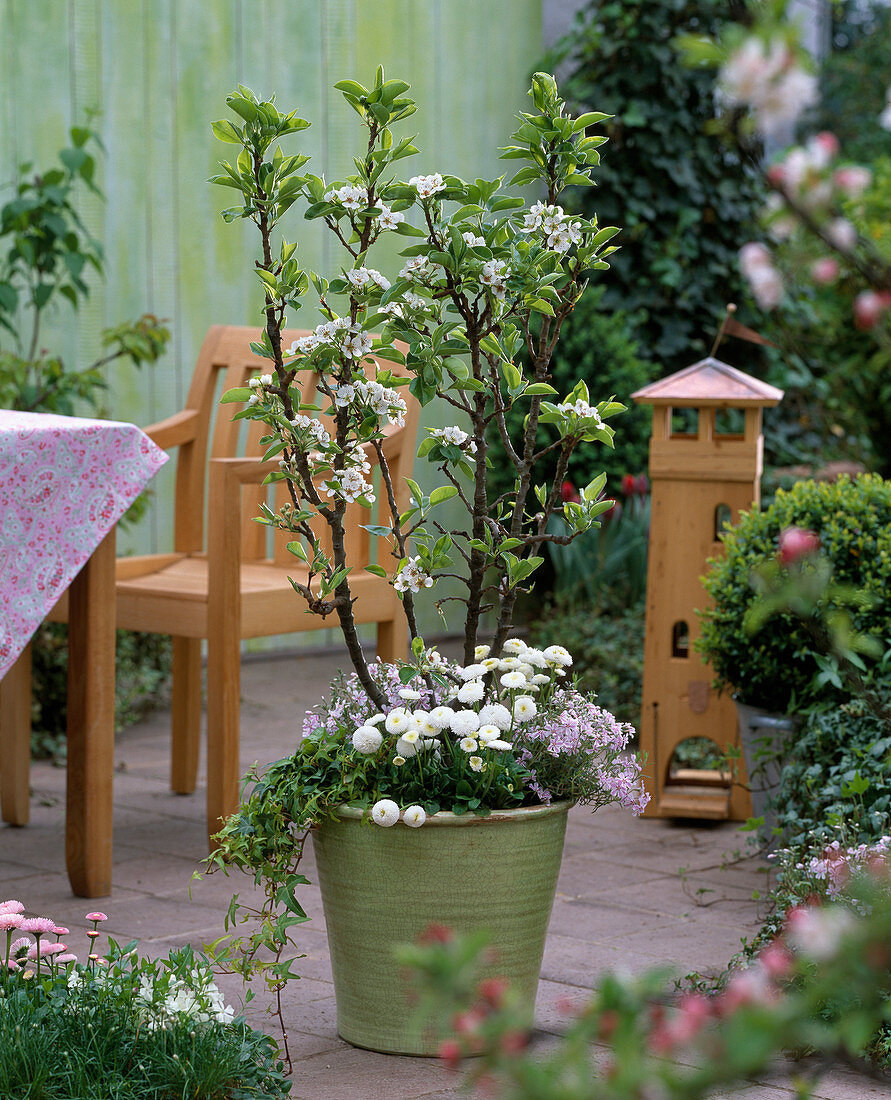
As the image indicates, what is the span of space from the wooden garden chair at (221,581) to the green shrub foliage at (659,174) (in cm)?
253

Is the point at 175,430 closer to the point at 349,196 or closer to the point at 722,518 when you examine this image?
the point at 722,518

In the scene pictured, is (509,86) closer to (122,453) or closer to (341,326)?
(122,453)

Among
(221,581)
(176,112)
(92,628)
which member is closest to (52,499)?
(92,628)

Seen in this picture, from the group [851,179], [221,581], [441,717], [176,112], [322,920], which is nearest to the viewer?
[851,179]

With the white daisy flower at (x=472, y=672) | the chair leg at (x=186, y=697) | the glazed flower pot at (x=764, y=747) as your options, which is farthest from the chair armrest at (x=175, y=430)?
the white daisy flower at (x=472, y=672)

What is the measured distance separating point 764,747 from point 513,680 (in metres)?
1.18

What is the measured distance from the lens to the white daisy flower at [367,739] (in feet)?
6.12

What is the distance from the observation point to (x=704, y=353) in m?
5.92

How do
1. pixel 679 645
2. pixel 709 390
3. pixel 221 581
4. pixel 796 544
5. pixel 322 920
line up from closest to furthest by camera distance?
pixel 796 544 < pixel 322 920 < pixel 221 581 < pixel 709 390 < pixel 679 645

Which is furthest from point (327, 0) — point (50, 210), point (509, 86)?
point (50, 210)

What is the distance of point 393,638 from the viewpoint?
3.29 m

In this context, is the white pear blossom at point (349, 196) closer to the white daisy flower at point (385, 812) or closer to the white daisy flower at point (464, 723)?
the white daisy flower at point (464, 723)

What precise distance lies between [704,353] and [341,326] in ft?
13.8

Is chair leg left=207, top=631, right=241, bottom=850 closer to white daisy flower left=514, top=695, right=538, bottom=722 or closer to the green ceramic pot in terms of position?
the green ceramic pot
